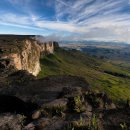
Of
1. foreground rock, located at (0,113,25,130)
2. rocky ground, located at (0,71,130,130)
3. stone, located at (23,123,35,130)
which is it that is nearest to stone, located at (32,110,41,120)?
rocky ground, located at (0,71,130,130)

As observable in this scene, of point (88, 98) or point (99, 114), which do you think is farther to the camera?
point (88, 98)

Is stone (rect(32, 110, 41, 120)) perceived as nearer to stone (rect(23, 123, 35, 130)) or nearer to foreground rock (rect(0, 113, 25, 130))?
foreground rock (rect(0, 113, 25, 130))

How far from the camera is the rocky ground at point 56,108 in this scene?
29234 mm

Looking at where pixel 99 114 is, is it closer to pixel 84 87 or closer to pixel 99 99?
pixel 99 99

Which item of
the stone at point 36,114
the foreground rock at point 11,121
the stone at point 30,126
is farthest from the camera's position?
the stone at point 36,114

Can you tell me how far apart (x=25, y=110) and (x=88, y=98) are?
30.4ft

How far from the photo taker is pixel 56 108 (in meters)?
33.2

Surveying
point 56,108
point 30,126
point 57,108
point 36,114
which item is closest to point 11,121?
Result: point 30,126

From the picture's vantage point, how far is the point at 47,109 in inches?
1305

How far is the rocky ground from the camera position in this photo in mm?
29234

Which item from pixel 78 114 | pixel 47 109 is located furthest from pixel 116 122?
pixel 47 109

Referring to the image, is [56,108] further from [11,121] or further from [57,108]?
[11,121]

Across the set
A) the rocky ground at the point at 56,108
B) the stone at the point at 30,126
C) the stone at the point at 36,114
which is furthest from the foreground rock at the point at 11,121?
the stone at the point at 36,114

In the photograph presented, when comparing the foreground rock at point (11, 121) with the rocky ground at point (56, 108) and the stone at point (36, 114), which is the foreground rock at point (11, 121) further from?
the stone at point (36, 114)
